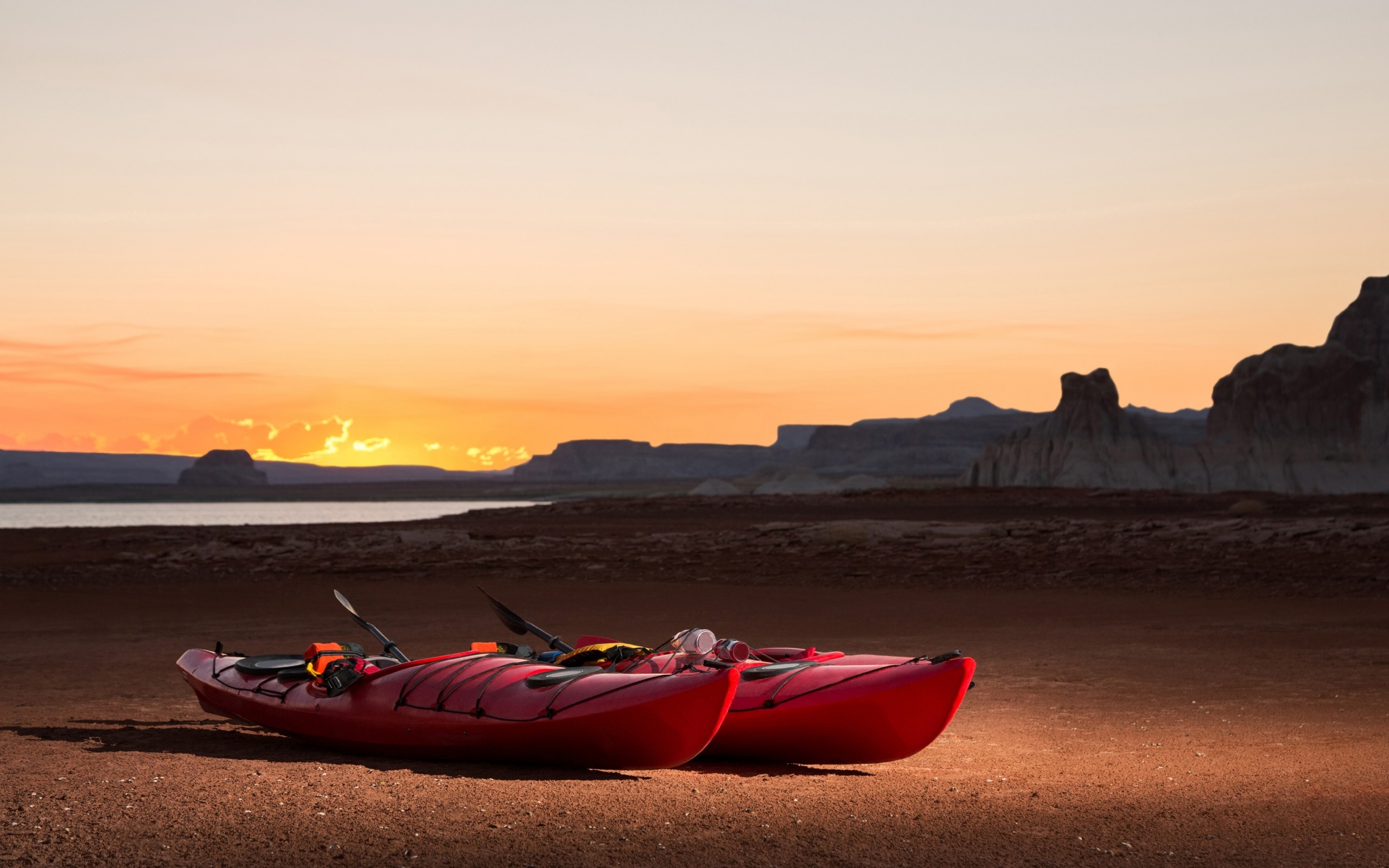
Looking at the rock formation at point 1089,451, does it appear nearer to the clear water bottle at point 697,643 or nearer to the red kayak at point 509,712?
the clear water bottle at point 697,643

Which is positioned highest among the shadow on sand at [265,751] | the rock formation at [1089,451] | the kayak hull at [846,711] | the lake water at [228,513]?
the rock formation at [1089,451]

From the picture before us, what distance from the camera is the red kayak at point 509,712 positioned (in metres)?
7.70

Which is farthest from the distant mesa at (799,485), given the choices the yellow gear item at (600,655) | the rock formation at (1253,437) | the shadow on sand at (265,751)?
the yellow gear item at (600,655)

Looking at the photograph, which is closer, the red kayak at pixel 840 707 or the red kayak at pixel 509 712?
the red kayak at pixel 509 712

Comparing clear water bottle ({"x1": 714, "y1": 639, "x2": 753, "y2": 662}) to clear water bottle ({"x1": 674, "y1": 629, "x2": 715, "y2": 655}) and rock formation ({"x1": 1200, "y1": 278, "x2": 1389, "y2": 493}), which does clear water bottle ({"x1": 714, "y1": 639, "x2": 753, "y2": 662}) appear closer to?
clear water bottle ({"x1": 674, "y1": 629, "x2": 715, "y2": 655})

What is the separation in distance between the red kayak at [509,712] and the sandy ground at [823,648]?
0.20 m

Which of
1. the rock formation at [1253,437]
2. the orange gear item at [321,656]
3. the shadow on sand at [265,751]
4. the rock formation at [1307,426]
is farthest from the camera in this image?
the rock formation at [1253,437]

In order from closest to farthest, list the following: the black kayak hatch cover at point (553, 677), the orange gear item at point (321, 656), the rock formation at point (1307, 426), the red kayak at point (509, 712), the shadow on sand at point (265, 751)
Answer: the red kayak at point (509, 712) → the shadow on sand at point (265, 751) → the black kayak hatch cover at point (553, 677) → the orange gear item at point (321, 656) → the rock formation at point (1307, 426)

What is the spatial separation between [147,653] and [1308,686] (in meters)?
14.7

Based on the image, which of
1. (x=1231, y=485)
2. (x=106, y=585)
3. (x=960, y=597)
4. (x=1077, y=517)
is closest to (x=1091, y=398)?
(x=1231, y=485)

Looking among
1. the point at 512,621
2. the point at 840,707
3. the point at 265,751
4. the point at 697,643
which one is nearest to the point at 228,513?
the point at 512,621

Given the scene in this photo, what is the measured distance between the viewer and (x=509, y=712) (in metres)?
8.09

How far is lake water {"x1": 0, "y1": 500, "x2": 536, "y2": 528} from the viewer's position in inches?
3474

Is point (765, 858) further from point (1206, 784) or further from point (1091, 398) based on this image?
point (1091, 398)
